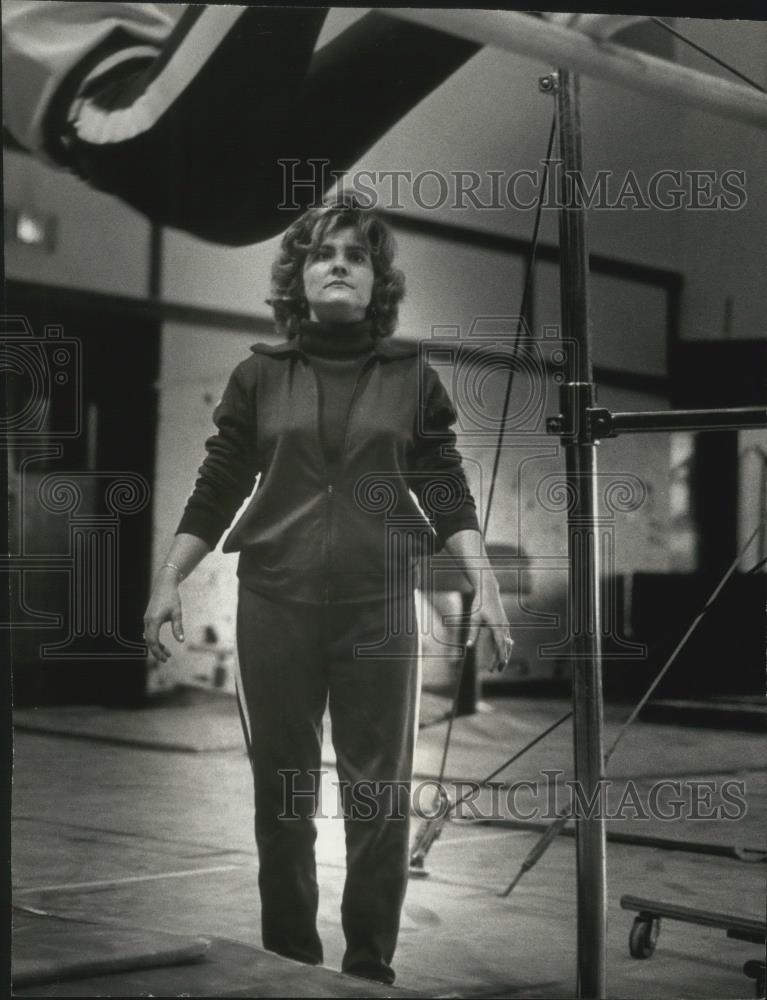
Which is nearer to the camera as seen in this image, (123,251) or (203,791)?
(123,251)

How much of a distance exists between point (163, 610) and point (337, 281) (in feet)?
2.09

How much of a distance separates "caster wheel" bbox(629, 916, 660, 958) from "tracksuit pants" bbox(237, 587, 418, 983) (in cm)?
42

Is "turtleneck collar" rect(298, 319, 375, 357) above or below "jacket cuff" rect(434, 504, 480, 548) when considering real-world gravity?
above

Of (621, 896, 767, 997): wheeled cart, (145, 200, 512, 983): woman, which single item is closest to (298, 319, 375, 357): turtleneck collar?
(145, 200, 512, 983): woman

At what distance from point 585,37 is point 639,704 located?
117 centimetres

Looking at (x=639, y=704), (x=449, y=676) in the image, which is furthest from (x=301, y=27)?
(x=639, y=704)

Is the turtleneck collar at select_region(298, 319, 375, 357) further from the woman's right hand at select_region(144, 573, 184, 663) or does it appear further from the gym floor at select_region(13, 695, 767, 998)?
the gym floor at select_region(13, 695, 767, 998)

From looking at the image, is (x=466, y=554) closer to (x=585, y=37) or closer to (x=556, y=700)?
(x=556, y=700)

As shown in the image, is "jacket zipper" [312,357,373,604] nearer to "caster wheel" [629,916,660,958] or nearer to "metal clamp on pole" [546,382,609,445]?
"metal clamp on pole" [546,382,609,445]

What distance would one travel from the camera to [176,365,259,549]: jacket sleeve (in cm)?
249

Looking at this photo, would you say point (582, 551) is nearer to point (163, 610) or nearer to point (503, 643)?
point (503, 643)

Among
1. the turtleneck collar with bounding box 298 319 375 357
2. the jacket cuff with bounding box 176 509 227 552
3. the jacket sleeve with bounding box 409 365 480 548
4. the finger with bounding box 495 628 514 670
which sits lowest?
the finger with bounding box 495 628 514 670

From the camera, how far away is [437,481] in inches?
98.2

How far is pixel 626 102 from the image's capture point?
2.54 meters
